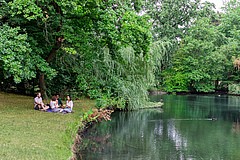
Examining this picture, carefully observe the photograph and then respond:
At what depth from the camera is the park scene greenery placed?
396 inches

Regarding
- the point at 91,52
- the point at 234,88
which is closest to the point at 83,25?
the point at 91,52

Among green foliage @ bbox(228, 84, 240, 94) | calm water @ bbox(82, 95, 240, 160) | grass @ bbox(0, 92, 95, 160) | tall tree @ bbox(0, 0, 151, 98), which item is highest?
tall tree @ bbox(0, 0, 151, 98)

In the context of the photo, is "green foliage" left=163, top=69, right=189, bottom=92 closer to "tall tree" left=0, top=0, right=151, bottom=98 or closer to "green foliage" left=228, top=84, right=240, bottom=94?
"green foliage" left=228, top=84, right=240, bottom=94

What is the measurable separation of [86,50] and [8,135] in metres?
6.49

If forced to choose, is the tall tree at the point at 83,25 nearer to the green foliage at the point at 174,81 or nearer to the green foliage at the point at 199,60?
the green foliage at the point at 199,60

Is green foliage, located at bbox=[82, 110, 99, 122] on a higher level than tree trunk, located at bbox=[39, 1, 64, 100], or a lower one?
lower

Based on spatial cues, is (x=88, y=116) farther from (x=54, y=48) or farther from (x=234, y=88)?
(x=234, y=88)

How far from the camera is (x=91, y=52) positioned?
1249cm

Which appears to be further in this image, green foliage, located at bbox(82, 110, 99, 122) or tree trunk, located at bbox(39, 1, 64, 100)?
tree trunk, located at bbox(39, 1, 64, 100)

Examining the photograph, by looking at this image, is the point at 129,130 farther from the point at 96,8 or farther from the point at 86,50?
the point at 96,8

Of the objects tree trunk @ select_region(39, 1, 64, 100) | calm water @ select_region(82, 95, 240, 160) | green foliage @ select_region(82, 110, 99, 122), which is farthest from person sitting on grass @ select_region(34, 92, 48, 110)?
calm water @ select_region(82, 95, 240, 160)

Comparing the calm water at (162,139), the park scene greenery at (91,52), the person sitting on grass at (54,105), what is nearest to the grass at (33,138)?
the park scene greenery at (91,52)

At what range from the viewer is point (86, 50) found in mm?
11984

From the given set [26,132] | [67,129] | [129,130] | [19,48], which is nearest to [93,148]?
[67,129]
